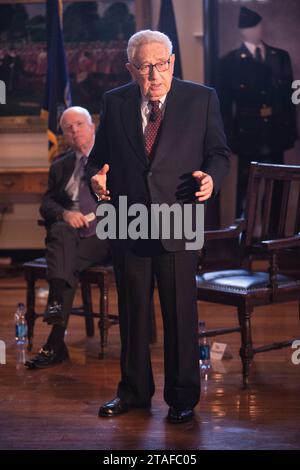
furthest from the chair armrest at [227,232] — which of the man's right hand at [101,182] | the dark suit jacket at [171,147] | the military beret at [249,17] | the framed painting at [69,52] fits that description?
the framed painting at [69,52]

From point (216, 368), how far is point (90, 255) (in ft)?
3.16

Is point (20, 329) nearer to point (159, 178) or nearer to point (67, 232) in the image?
point (67, 232)

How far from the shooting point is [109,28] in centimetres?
771

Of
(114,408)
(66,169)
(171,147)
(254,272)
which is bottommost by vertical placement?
(114,408)

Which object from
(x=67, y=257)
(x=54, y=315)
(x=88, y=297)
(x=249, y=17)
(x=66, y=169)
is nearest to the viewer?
(x=54, y=315)

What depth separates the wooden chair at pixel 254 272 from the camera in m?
4.36

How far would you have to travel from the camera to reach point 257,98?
7.09m

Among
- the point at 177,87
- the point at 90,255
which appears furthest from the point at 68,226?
the point at 177,87

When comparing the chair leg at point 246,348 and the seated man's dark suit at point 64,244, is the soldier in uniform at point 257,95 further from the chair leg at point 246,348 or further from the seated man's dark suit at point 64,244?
the chair leg at point 246,348

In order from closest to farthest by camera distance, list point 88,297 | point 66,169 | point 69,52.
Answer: point 66,169 → point 88,297 → point 69,52

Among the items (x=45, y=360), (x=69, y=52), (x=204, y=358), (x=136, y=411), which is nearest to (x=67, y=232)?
(x=45, y=360)

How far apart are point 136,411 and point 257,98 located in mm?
3790

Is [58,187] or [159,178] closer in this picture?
[159,178]

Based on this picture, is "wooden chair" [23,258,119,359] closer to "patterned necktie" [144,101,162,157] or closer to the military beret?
"patterned necktie" [144,101,162,157]
